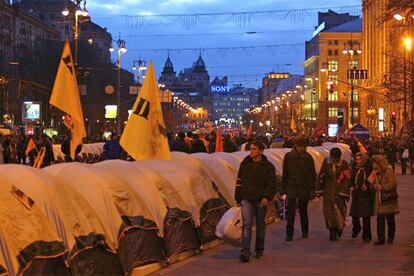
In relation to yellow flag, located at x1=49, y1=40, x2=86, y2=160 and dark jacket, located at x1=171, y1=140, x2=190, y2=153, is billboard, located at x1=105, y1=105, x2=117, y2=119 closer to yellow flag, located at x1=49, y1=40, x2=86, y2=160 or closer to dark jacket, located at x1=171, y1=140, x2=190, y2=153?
dark jacket, located at x1=171, y1=140, x2=190, y2=153

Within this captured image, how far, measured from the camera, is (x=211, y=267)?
36.5 ft

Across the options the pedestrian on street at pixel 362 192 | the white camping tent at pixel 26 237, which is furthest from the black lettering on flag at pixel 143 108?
the white camping tent at pixel 26 237

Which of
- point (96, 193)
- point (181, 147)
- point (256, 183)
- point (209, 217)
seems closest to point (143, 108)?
point (209, 217)

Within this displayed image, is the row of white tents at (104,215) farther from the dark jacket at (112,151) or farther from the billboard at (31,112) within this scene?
the billboard at (31,112)

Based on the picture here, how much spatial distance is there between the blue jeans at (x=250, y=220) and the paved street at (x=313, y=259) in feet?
0.90

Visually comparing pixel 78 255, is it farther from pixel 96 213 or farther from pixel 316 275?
pixel 316 275

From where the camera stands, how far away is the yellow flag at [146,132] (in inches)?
544

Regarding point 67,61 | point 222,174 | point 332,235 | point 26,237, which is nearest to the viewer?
point 26,237

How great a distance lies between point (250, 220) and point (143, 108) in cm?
357

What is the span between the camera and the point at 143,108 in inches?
552

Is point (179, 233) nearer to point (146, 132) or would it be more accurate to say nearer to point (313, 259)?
point (313, 259)

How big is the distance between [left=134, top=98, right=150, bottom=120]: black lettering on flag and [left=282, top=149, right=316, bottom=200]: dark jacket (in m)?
2.61

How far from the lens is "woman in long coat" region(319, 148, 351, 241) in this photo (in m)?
13.8

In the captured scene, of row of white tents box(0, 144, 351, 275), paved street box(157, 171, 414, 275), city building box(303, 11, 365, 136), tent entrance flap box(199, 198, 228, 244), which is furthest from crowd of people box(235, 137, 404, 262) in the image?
city building box(303, 11, 365, 136)
